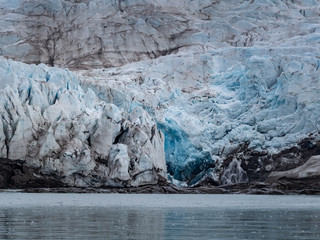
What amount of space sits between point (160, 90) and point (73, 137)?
1244 cm

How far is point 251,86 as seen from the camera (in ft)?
165

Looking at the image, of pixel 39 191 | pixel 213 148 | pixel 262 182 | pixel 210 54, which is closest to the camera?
pixel 39 191

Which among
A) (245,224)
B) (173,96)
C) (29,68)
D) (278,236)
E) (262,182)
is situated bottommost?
(262,182)

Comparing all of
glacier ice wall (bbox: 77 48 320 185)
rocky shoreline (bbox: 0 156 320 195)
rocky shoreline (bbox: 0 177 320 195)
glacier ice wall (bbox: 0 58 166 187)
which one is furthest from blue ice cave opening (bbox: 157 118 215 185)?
glacier ice wall (bbox: 0 58 166 187)

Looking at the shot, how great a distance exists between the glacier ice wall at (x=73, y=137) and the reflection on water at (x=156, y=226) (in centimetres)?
1931

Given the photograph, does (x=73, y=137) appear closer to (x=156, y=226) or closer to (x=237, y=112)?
(x=237, y=112)

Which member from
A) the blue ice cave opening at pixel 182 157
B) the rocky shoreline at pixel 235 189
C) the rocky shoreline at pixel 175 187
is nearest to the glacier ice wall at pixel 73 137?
the rocky shoreline at pixel 175 187

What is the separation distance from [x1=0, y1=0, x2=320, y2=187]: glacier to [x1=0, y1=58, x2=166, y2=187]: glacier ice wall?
0.07m

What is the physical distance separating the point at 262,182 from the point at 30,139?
16.2 m

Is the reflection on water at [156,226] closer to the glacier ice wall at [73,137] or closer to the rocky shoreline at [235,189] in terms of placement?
the rocky shoreline at [235,189]

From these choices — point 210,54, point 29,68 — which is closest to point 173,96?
point 210,54

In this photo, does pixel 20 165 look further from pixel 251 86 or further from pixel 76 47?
pixel 76 47

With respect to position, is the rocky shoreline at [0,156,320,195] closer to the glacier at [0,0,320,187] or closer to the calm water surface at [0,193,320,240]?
the glacier at [0,0,320,187]

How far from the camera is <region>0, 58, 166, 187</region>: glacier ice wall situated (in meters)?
39.8
